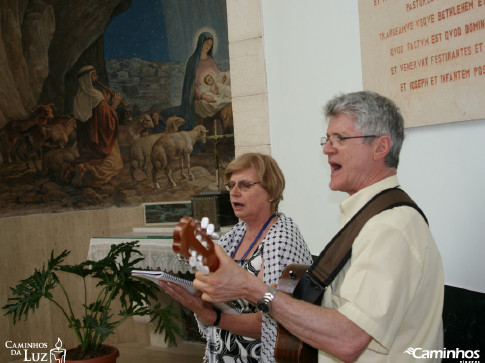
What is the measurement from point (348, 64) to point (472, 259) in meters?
1.68

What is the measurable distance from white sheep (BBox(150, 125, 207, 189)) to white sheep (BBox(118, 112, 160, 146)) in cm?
29

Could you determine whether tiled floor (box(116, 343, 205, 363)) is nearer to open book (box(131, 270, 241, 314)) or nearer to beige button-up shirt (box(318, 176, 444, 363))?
open book (box(131, 270, 241, 314))

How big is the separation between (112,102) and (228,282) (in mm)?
7214

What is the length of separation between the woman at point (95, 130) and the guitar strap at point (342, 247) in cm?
695

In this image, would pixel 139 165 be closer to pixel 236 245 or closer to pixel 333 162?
pixel 236 245

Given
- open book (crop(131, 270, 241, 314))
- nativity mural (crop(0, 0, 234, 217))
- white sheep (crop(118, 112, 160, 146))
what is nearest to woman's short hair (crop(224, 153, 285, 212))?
open book (crop(131, 270, 241, 314))

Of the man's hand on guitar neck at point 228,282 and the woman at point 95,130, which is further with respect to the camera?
the woman at point 95,130

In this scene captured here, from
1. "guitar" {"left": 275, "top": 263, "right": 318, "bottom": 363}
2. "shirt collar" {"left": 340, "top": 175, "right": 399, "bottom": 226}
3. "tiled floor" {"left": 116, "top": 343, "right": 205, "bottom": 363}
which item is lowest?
"tiled floor" {"left": 116, "top": 343, "right": 205, "bottom": 363}

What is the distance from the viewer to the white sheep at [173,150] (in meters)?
8.09

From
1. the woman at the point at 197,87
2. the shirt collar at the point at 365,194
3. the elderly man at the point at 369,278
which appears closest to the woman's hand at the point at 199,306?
the elderly man at the point at 369,278

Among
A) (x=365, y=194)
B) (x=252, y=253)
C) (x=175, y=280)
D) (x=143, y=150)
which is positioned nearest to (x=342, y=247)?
(x=365, y=194)

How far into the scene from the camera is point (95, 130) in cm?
840

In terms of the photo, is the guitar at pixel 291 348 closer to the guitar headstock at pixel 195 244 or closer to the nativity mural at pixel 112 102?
the guitar headstock at pixel 195 244

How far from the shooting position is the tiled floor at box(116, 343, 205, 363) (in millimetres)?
6498
